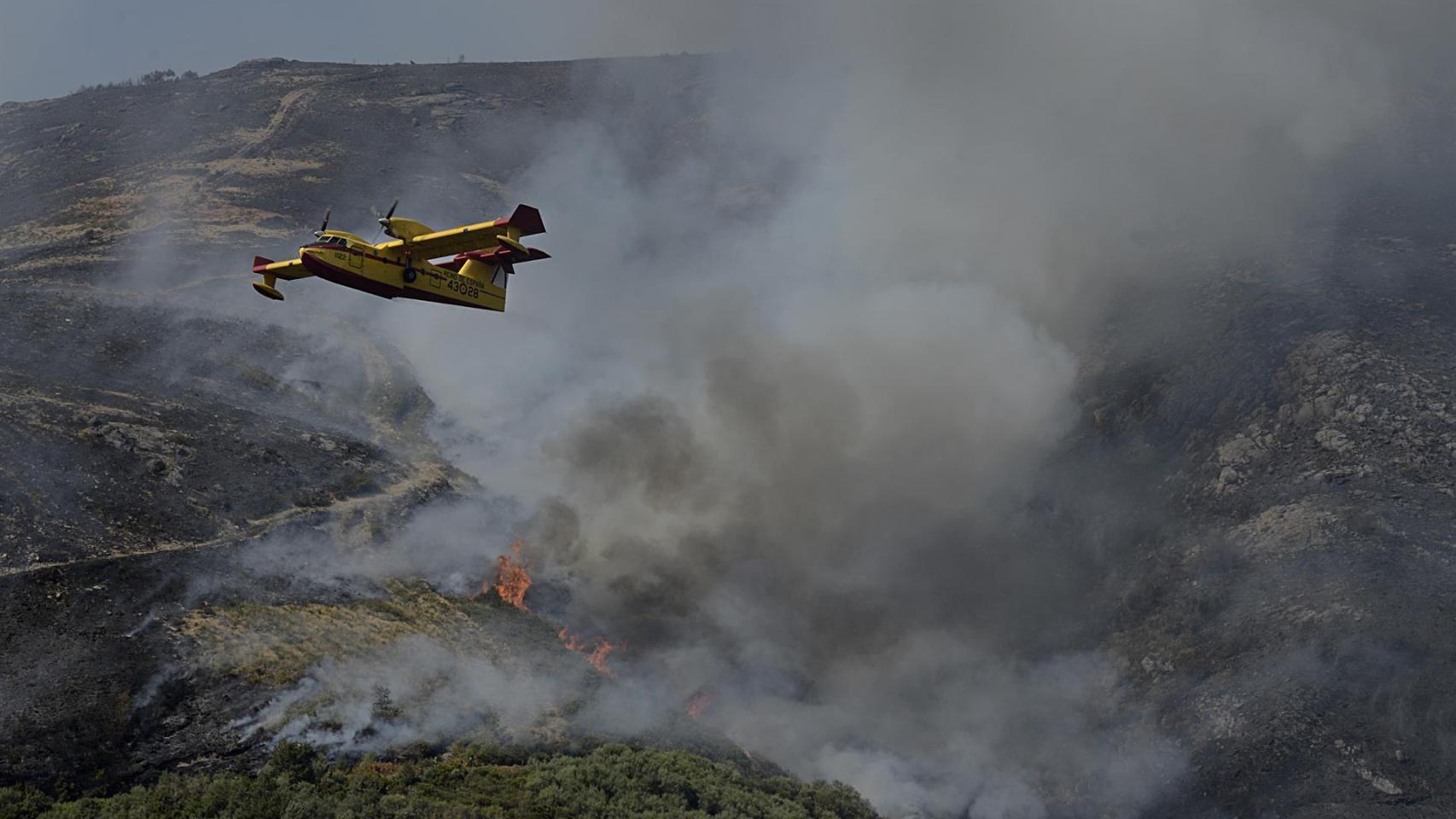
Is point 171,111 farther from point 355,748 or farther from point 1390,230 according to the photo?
point 1390,230

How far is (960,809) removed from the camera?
4594cm

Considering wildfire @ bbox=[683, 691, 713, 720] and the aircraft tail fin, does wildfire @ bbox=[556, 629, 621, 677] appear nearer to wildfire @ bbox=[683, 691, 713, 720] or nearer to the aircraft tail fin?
wildfire @ bbox=[683, 691, 713, 720]

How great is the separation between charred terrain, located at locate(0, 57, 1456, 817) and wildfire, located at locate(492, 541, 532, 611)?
2.24 ft

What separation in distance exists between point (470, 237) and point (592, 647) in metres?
21.8

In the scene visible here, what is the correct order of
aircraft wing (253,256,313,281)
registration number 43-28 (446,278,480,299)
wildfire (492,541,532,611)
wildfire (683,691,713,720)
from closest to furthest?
registration number 43-28 (446,278,480,299) → aircraft wing (253,256,313,281) → wildfire (683,691,713,720) → wildfire (492,541,532,611)

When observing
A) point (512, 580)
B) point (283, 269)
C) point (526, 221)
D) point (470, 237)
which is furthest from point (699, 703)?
point (283, 269)

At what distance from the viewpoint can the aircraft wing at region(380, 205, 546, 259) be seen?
3919cm

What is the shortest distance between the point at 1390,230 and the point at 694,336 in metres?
48.4

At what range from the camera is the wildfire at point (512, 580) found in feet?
174

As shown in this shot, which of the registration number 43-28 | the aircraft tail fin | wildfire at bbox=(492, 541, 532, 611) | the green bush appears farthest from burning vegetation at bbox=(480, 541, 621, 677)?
the aircraft tail fin

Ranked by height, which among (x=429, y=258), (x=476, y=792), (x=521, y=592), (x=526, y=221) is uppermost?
(x=526, y=221)

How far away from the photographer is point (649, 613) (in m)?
54.6

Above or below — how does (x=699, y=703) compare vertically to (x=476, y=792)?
above

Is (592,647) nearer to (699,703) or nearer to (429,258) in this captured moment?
(699,703)
